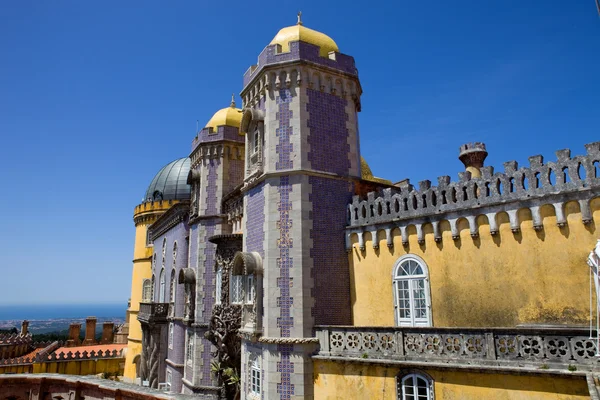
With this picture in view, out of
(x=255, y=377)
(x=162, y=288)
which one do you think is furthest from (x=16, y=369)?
(x=255, y=377)

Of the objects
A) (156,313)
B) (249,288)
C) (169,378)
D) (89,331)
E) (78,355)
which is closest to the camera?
(249,288)

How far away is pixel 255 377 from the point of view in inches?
581

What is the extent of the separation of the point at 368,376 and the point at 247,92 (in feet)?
38.1

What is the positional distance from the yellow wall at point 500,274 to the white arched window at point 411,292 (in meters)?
0.19

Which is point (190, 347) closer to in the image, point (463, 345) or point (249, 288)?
point (249, 288)

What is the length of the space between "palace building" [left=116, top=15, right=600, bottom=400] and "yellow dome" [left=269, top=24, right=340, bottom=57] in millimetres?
77

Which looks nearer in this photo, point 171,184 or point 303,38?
point 303,38

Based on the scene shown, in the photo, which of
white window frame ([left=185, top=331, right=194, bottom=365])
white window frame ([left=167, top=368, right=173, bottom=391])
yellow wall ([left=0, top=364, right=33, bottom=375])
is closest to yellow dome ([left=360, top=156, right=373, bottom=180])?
white window frame ([left=185, top=331, right=194, bottom=365])

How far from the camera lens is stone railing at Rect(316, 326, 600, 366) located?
353 inches

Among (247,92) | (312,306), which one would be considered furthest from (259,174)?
(312,306)

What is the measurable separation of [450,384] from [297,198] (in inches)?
277

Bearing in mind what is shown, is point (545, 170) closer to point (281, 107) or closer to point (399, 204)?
point (399, 204)

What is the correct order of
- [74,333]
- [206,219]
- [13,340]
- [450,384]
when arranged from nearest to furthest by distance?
[450,384] → [206,219] → [13,340] → [74,333]

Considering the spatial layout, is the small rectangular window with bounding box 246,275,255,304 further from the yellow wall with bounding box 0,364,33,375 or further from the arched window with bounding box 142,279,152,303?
the yellow wall with bounding box 0,364,33,375
